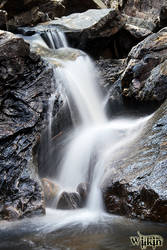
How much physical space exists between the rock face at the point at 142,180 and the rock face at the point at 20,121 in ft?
4.90

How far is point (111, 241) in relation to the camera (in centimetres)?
395

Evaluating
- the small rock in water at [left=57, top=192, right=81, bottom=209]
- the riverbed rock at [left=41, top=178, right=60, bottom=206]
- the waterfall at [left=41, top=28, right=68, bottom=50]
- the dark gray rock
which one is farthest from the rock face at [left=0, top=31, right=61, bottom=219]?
the waterfall at [left=41, top=28, right=68, bottom=50]

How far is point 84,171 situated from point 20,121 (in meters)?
1.91

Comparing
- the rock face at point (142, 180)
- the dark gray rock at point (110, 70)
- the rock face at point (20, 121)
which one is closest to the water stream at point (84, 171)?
the rock face at point (142, 180)

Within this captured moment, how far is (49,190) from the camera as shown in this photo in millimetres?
6203

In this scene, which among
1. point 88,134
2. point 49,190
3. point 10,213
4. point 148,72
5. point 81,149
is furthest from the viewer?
point 148,72

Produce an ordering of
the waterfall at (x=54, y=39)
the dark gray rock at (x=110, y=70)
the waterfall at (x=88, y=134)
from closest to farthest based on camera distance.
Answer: the waterfall at (x=88, y=134) < the dark gray rock at (x=110, y=70) < the waterfall at (x=54, y=39)

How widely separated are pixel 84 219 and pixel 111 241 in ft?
3.75

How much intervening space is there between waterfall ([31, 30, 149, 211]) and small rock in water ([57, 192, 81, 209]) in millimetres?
236

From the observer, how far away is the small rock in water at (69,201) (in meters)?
5.72

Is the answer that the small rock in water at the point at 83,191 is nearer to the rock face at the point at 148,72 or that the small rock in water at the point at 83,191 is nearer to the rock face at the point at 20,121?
the rock face at the point at 20,121

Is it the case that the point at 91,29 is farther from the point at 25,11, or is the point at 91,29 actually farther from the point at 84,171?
the point at 84,171

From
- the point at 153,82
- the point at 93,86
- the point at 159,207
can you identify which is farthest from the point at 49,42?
the point at 159,207

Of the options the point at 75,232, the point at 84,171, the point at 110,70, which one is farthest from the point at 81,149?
the point at 110,70
